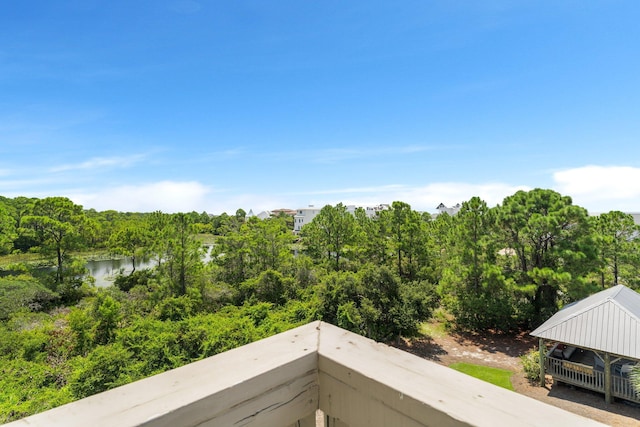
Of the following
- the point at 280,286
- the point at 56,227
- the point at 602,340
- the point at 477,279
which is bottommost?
the point at 280,286

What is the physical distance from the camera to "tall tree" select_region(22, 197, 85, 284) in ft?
57.7

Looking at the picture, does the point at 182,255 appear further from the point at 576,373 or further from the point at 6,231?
the point at 576,373

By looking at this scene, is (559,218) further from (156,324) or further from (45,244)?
(45,244)

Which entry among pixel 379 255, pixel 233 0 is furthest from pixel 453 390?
pixel 379 255

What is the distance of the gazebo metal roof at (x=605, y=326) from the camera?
24.5ft

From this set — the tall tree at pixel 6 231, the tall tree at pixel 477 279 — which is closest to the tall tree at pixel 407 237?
the tall tree at pixel 477 279

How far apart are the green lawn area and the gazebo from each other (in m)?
0.90

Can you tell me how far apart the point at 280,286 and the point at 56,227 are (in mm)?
13002

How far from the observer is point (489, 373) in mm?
9398

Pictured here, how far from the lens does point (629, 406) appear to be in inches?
310

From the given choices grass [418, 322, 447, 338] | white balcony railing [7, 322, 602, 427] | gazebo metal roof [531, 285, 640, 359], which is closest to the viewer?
white balcony railing [7, 322, 602, 427]

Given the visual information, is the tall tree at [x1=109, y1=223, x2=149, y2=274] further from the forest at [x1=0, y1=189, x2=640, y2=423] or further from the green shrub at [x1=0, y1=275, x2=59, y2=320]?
the green shrub at [x1=0, y1=275, x2=59, y2=320]

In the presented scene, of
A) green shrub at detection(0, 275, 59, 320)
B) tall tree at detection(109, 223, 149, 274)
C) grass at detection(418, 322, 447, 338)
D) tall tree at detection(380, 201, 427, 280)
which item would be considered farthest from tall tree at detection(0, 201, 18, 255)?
grass at detection(418, 322, 447, 338)

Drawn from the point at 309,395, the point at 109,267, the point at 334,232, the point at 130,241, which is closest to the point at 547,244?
the point at 334,232
